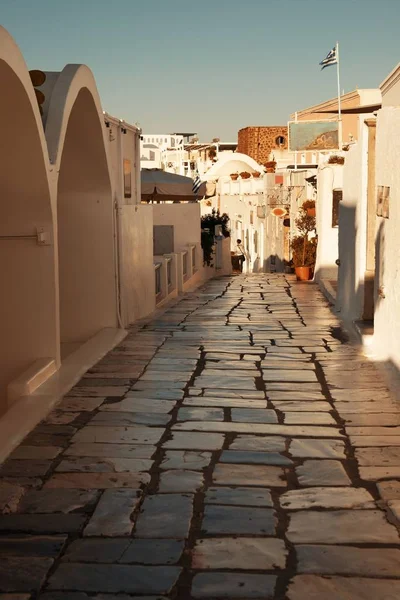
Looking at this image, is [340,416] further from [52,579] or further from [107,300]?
[107,300]

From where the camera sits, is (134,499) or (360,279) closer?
(134,499)

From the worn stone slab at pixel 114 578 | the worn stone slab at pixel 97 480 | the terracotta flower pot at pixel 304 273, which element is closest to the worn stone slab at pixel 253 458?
the worn stone slab at pixel 97 480

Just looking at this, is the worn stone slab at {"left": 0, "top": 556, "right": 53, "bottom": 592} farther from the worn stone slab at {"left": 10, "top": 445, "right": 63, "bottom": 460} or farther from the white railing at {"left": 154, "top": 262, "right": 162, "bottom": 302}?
the white railing at {"left": 154, "top": 262, "right": 162, "bottom": 302}

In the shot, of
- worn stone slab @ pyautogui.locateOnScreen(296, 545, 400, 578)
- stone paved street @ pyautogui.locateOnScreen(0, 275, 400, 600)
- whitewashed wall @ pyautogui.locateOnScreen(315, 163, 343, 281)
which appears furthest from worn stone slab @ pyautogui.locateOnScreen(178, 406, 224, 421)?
whitewashed wall @ pyautogui.locateOnScreen(315, 163, 343, 281)

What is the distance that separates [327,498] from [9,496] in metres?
1.87

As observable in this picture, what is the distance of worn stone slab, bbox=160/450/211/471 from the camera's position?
18.8 ft

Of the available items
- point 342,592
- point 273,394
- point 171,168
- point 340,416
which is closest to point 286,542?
point 342,592

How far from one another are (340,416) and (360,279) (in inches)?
203

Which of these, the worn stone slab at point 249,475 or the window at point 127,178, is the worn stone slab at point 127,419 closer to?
the worn stone slab at point 249,475

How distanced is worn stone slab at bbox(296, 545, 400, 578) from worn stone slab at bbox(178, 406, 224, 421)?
2788mm

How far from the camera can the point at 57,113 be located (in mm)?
8711

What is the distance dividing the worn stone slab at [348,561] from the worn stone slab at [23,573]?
1203 mm

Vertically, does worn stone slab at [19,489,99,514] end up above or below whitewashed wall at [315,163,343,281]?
below

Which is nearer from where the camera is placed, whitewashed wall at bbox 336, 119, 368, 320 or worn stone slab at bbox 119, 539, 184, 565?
worn stone slab at bbox 119, 539, 184, 565
